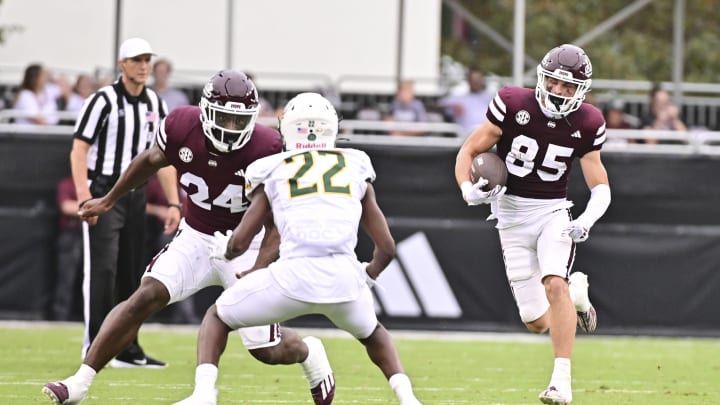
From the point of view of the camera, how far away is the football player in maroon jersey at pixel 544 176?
7.76 m

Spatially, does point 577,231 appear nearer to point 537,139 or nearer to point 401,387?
point 537,139

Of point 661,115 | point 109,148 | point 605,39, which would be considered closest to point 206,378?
point 109,148

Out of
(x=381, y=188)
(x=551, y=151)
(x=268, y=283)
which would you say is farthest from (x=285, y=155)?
(x=381, y=188)

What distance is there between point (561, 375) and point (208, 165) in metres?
1.96

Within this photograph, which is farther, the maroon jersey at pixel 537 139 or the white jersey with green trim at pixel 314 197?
the maroon jersey at pixel 537 139

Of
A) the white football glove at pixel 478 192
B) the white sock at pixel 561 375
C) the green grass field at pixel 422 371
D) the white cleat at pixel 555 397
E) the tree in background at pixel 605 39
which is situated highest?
the tree in background at pixel 605 39

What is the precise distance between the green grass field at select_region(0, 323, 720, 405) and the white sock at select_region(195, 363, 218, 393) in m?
1.51

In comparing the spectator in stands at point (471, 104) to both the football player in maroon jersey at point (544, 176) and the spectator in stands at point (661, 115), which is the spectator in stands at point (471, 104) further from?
the football player in maroon jersey at point (544, 176)

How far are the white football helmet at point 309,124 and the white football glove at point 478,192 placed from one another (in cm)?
138

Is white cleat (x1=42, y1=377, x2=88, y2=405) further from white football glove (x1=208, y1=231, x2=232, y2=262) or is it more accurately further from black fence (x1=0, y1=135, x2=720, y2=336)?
Result: black fence (x1=0, y1=135, x2=720, y2=336)

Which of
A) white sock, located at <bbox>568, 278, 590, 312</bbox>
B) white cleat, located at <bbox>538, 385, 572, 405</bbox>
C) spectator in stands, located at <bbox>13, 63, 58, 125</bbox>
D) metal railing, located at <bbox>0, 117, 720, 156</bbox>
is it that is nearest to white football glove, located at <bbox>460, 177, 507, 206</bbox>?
white sock, located at <bbox>568, 278, 590, 312</bbox>

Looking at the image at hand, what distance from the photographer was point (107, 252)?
911 centimetres

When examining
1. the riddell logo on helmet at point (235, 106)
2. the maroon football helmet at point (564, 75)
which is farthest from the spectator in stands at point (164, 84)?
the riddell logo on helmet at point (235, 106)

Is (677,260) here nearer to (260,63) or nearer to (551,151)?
(551,151)
